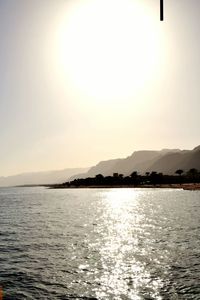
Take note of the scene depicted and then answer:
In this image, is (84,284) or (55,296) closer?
(55,296)

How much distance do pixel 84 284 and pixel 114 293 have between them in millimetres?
2996

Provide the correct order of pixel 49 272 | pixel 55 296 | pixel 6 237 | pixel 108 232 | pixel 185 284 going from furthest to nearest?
pixel 108 232
pixel 6 237
pixel 49 272
pixel 185 284
pixel 55 296

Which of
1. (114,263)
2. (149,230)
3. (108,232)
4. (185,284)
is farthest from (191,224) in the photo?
(185,284)

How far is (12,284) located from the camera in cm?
2662

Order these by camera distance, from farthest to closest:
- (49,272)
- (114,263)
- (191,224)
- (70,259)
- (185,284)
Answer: (191,224) < (70,259) < (114,263) < (49,272) < (185,284)

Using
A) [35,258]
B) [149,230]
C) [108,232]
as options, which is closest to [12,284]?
[35,258]

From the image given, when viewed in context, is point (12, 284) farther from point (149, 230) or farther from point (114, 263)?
point (149, 230)

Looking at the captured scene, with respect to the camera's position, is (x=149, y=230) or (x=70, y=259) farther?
(x=149, y=230)

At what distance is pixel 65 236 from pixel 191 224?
21594mm

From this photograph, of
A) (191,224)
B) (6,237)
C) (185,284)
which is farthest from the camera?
(191,224)

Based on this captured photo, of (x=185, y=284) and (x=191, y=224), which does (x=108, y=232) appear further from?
(x=185, y=284)

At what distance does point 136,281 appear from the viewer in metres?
26.4

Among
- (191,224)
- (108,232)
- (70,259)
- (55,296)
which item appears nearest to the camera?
(55,296)

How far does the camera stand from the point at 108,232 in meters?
51.4
